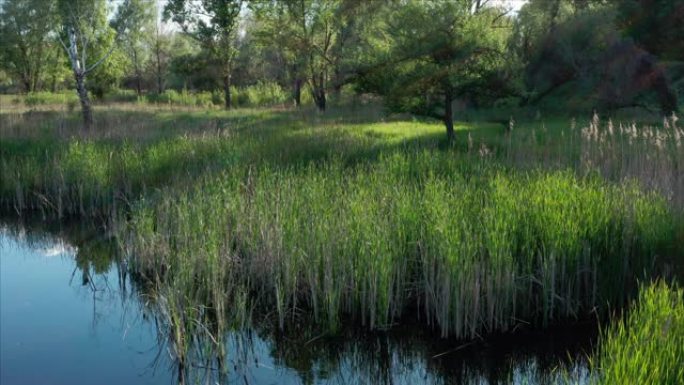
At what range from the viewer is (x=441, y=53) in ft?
38.3

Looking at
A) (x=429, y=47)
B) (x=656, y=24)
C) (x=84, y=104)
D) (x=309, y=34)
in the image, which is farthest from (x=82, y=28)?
(x=656, y=24)

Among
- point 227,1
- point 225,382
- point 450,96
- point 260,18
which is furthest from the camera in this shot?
point 227,1

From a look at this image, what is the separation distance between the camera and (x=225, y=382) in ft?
15.7

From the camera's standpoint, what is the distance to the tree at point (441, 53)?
1142cm

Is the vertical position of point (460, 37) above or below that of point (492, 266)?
above

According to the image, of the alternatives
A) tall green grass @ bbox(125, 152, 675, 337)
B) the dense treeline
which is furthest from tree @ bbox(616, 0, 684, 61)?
tall green grass @ bbox(125, 152, 675, 337)

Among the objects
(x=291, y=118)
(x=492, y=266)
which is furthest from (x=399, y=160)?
(x=291, y=118)

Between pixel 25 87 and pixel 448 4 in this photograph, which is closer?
pixel 448 4

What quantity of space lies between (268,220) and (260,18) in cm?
2001

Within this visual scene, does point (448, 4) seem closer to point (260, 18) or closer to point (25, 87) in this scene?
point (260, 18)

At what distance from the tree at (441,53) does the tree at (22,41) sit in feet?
104

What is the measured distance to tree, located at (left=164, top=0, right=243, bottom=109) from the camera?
27500 mm

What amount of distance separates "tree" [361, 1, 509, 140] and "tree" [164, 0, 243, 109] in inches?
679

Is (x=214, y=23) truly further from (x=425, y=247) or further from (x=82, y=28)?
(x=425, y=247)
